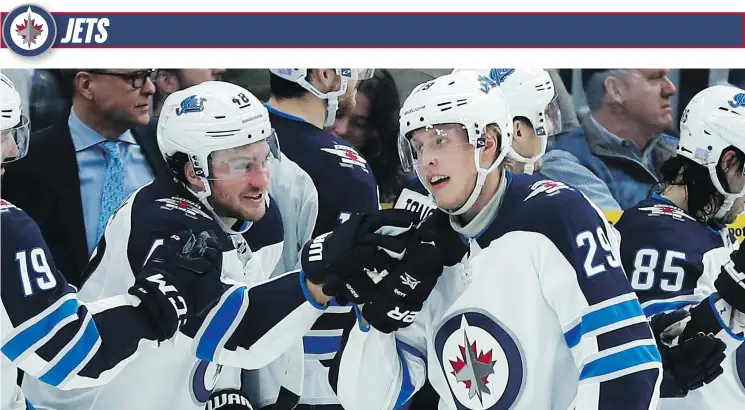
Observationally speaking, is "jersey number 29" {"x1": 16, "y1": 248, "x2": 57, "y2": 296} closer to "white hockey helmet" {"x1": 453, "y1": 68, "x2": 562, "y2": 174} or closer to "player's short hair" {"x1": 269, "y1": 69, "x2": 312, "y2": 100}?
"player's short hair" {"x1": 269, "y1": 69, "x2": 312, "y2": 100}

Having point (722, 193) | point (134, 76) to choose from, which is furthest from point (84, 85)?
point (722, 193)

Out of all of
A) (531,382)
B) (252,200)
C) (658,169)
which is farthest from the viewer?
(658,169)

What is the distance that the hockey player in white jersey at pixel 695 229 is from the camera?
11.9 ft

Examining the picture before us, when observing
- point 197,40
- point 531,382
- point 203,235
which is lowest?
point 531,382

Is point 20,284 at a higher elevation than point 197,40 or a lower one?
lower

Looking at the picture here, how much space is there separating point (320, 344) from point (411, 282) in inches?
40.8

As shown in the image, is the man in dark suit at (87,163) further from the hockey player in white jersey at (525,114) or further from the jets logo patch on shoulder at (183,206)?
the hockey player in white jersey at (525,114)

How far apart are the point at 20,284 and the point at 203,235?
0.51m

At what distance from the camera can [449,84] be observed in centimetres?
296

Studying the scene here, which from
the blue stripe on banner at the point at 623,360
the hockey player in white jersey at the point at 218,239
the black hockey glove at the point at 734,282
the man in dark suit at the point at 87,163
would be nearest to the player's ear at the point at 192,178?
the hockey player in white jersey at the point at 218,239

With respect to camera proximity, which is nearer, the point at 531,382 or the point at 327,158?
the point at 531,382

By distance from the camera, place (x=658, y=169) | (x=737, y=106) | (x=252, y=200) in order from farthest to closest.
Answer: (x=658, y=169) → (x=737, y=106) → (x=252, y=200)

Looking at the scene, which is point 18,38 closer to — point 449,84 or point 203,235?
point 203,235
